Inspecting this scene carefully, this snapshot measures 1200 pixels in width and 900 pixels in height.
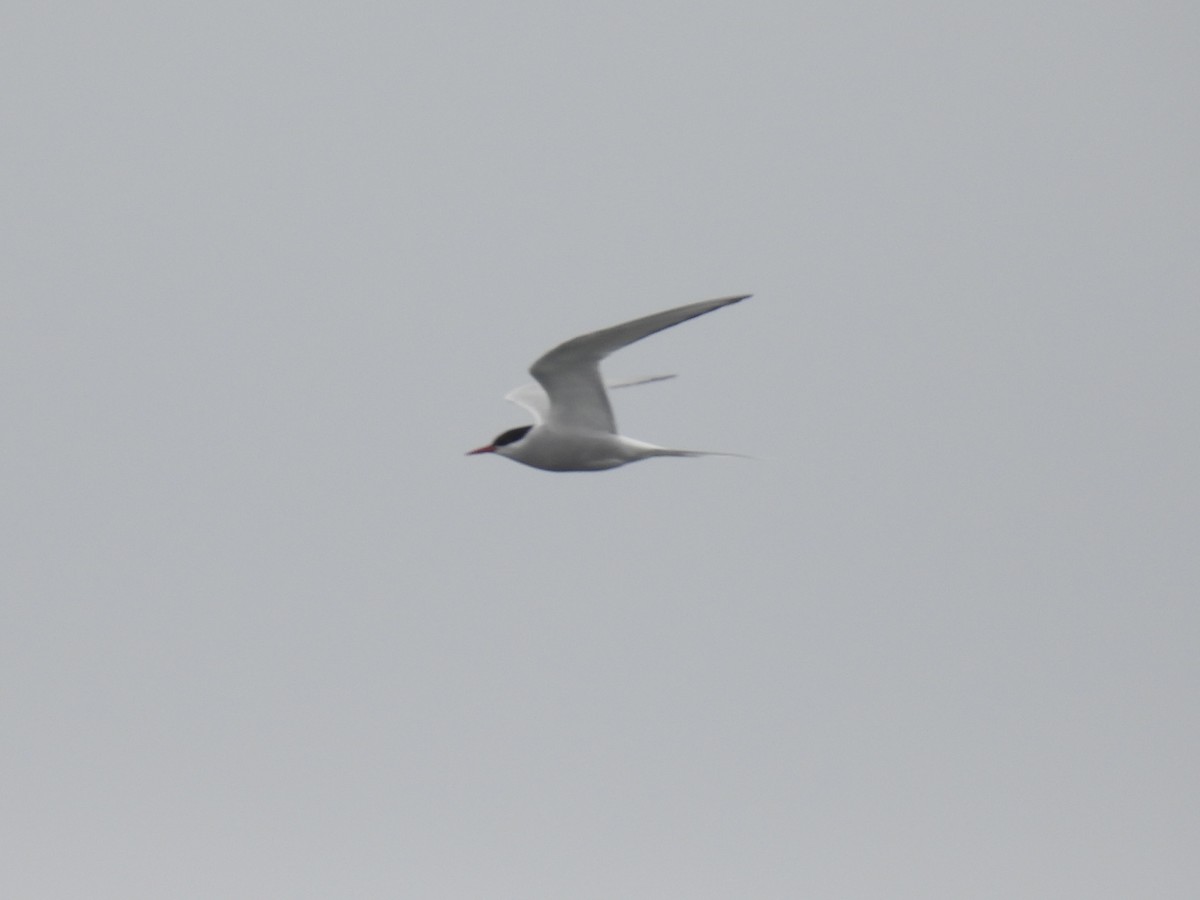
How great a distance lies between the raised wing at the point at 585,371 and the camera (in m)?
10.2

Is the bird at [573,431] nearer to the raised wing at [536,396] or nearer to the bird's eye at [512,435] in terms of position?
the bird's eye at [512,435]

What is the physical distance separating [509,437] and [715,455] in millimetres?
1782

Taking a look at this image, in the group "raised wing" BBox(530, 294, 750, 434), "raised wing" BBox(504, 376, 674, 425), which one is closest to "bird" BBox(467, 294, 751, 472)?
"raised wing" BBox(530, 294, 750, 434)

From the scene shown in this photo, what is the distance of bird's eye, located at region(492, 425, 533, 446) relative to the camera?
12.1m

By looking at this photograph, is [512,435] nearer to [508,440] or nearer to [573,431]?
[508,440]

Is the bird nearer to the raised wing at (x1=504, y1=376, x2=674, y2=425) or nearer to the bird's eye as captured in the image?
the bird's eye

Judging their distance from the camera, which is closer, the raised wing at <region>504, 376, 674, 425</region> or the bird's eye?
the bird's eye

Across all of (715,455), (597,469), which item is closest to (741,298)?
(715,455)

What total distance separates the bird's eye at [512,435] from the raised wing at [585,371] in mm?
185

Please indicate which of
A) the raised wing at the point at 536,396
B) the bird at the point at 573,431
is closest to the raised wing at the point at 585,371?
the bird at the point at 573,431

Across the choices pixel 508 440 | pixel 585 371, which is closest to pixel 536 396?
pixel 508 440

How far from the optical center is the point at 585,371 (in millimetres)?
11461

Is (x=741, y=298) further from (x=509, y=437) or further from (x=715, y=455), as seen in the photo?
(x=509, y=437)

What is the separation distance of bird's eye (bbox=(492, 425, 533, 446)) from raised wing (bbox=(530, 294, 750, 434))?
0.19 meters
